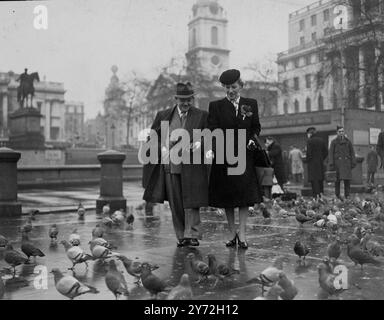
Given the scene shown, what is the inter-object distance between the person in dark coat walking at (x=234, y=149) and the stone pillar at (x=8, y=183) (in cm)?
608

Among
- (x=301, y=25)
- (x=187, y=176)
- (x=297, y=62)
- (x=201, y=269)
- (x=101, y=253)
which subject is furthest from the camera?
(x=297, y=62)

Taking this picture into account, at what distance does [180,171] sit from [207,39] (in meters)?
56.4

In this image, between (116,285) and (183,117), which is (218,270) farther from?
(183,117)

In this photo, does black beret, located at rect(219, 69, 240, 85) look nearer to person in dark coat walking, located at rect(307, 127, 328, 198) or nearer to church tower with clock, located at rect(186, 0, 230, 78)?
person in dark coat walking, located at rect(307, 127, 328, 198)

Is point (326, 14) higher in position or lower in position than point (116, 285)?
higher

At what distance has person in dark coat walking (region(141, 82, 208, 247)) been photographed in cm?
657

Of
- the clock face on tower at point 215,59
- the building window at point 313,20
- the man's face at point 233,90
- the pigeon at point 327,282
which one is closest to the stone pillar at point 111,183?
the man's face at point 233,90

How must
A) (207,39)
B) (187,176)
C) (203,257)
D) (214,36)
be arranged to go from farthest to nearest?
(214,36) < (207,39) < (187,176) < (203,257)

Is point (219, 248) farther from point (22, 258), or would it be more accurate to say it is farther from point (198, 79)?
A: point (198, 79)

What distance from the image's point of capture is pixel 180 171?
665cm

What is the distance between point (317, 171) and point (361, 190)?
438 centimetres

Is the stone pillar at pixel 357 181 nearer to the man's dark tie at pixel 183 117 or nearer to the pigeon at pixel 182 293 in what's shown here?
the man's dark tie at pixel 183 117

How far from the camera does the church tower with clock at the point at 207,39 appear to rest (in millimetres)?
53719

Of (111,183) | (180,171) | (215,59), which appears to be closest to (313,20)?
(215,59)
